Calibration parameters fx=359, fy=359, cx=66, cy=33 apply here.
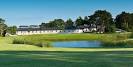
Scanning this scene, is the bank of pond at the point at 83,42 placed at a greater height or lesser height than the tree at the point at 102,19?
lesser

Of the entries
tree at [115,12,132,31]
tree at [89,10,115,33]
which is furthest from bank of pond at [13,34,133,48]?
tree at [115,12,132,31]

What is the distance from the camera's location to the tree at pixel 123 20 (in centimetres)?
16750

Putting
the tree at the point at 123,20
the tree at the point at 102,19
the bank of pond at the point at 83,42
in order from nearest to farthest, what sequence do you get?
the bank of pond at the point at 83,42, the tree at the point at 102,19, the tree at the point at 123,20

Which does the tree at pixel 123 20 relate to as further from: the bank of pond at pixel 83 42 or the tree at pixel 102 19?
the bank of pond at pixel 83 42

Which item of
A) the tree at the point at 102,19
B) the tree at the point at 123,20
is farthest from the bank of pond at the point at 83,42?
the tree at the point at 123,20

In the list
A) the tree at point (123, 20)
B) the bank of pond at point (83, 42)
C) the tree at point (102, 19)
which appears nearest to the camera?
the bank of pond at point (83, 42)

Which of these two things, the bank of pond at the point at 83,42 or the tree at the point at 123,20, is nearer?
the bank of pond at the point at 83,42

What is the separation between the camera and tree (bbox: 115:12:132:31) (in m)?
168

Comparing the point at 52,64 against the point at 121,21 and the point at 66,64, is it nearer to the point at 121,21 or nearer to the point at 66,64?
the point at 66,64

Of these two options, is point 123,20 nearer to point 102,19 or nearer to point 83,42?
point 102,19

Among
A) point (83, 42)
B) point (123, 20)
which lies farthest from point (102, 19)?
point (83, 42)

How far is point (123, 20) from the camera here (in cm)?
16850

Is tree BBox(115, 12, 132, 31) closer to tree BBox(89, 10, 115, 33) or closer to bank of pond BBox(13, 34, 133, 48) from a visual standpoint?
tree BBox(89, 10, 115, 33)

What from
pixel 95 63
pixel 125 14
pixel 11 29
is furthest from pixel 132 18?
pixel 95 63
